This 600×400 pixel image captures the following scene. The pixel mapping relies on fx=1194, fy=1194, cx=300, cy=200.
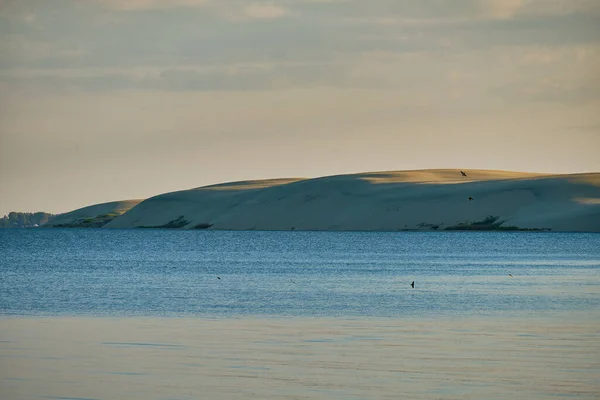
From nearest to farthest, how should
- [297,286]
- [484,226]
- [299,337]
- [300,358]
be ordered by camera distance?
[300,358]
[299,337]
[297,286]
[484,226]

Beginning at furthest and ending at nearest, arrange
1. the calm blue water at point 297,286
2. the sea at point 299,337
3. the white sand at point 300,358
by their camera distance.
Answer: the calm blue water at point 297,286 < the sea at point 299,337 < the white sand at point 300,358

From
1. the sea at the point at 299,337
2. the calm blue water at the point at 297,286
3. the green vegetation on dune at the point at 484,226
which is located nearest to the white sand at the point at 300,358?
the sea at the point at 299,337

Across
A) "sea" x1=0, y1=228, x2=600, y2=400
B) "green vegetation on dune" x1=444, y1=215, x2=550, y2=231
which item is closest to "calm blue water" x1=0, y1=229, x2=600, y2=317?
"sea" x1=0, y1=228, x2=600, y2=400

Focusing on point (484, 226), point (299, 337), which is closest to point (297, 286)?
point (299, 337)

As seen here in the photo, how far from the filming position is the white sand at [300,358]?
22516mm

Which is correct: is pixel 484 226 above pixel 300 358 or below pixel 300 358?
above

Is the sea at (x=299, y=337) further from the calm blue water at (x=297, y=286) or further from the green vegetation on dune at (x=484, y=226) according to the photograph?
the green vegetation on dune at (x=484, y=226)

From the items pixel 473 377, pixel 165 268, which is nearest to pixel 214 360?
pixel 473 377

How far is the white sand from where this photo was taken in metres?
22.5

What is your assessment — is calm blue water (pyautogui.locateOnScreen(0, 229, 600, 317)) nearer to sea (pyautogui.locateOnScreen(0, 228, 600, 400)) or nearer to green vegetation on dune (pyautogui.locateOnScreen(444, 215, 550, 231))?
sea (pyautogui.locateOnScreen(0, 228, 600, 400))

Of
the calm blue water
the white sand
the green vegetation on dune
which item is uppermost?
the green vegetation on dune

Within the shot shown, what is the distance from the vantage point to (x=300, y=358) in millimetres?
26500

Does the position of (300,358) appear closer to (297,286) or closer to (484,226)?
(297,286)

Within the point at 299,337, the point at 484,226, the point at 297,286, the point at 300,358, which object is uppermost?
the point at 484,226
